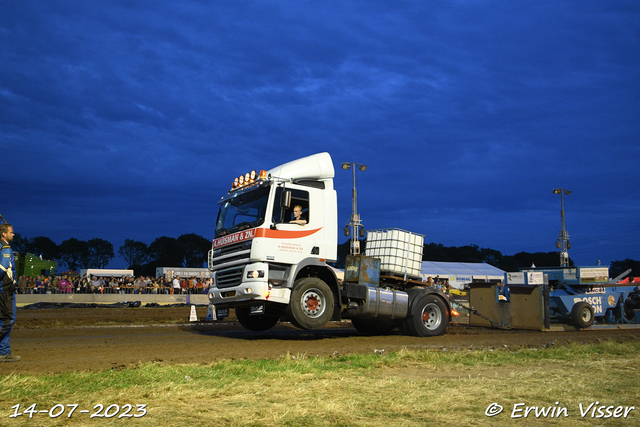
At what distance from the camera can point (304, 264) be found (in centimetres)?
1081

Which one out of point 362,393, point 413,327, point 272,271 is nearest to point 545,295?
point 413,327

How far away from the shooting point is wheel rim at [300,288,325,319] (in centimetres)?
1070

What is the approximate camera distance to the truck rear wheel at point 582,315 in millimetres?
15617

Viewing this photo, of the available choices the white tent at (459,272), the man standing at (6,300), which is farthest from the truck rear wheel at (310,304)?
the white tent at (459,272)

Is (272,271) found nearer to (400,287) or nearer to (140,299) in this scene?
(400,287)

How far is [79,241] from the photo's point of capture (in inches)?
5084

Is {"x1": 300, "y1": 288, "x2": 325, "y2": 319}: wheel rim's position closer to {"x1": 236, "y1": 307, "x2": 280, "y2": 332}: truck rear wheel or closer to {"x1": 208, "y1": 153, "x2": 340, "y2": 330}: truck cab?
{"x1": 208, "y1": 153, "x2": 340, "y2": 330}: truck cab

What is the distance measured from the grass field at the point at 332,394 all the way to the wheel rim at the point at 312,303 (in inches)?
113

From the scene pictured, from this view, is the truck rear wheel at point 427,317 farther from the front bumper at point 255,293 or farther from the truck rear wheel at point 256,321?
the front bumper at point 255,293

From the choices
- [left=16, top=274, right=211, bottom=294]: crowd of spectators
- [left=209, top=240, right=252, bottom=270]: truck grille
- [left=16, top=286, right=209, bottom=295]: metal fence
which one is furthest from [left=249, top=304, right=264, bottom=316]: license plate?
[left=16, top=274, right=211, bottom=294]: crowd of spectators

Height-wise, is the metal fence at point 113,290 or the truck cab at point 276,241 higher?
the truck cab at point 276,241

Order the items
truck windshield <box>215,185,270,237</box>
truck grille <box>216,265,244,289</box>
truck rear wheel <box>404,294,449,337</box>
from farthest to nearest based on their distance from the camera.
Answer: truck rear wheel <box>404,294,449,337</box>, truck windshield <box>215,185,270,237</box>, truck grille <box>216,265,244,289</box>

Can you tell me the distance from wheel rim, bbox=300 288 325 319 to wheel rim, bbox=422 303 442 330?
3.20 metres

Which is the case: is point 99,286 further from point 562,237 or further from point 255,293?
point 562,237
